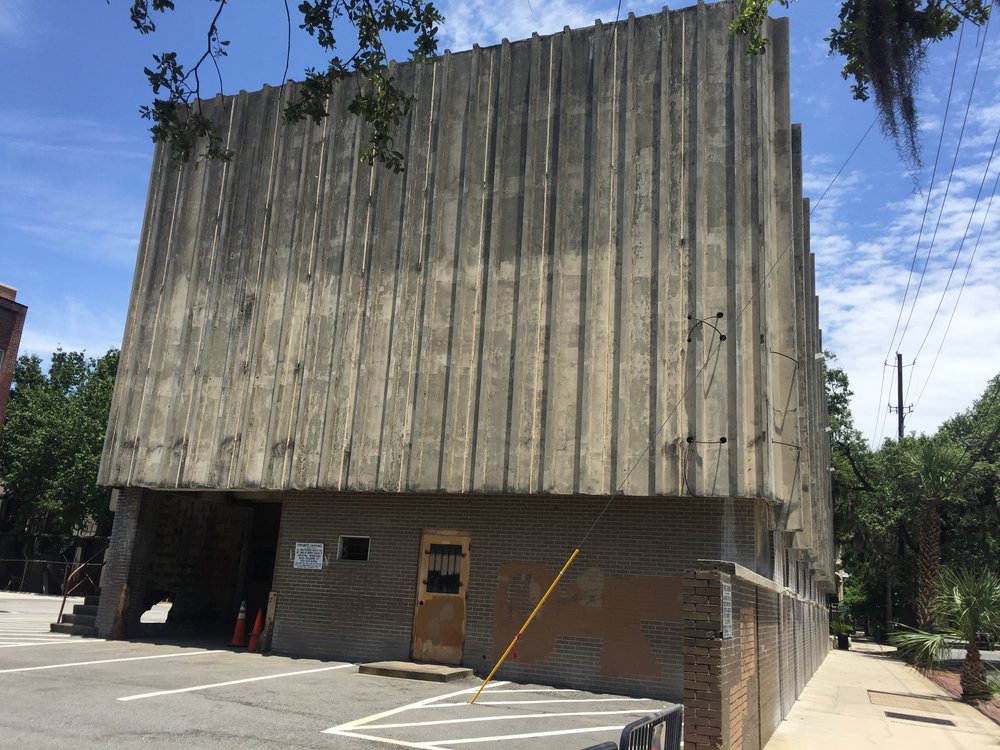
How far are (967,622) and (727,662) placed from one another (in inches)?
628

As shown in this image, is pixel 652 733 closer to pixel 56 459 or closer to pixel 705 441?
pixel 705 441

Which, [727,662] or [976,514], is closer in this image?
[727,662]

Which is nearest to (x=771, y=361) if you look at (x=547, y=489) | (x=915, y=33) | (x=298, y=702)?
(x=547, y=489)

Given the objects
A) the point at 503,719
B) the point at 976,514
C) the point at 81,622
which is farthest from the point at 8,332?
the point at 976,514

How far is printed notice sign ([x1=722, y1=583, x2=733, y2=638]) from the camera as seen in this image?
7.25m

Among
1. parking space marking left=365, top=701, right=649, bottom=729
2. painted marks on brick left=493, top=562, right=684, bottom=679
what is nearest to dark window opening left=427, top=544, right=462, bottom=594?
painted marks on brick left=493, top=562, right=684, bottom=679

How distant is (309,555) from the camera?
16.8 metres

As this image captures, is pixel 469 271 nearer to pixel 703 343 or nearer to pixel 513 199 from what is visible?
pixel 513 199

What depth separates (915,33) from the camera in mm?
5914

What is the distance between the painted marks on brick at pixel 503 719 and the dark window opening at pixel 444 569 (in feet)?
8.14

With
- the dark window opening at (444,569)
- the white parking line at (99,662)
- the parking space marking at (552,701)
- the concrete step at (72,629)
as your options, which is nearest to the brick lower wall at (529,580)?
the dark window opening at (444,569)

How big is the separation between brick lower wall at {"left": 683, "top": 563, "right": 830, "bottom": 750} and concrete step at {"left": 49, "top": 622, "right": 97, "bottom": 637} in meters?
14.9

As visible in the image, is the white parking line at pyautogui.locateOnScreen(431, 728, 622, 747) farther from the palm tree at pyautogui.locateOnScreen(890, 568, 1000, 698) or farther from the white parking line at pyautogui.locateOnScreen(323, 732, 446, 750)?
the palm tree at pyautogui.locateOnScreen(890, 568, 1000, 698)

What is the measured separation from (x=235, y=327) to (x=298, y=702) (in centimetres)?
928
